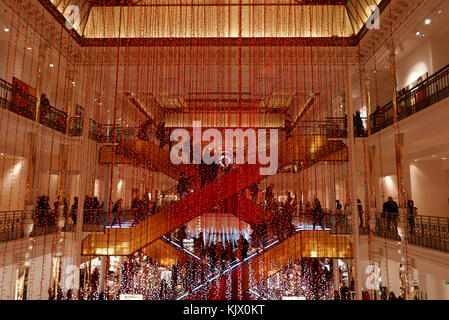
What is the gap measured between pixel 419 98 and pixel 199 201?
690 cm

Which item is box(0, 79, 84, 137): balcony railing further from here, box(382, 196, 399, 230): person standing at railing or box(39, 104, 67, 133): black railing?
box(382, 196, 399, 230): person standing at railing

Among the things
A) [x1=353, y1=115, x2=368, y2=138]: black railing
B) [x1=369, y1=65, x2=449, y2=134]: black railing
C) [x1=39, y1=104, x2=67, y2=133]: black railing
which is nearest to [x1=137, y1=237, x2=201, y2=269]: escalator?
[x1=39, y1=104, x2=67, y2=133]: black railing

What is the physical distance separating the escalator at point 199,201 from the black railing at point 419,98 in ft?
6.01

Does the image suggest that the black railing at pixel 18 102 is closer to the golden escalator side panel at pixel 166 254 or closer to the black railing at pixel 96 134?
the black railing at pixel 96 134

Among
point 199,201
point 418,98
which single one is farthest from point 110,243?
point 418,98

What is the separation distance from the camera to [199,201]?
907 centimetres

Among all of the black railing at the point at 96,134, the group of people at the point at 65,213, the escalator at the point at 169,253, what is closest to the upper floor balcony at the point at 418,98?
the escalator at the point at 169,253

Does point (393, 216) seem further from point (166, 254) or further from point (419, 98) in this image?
point (166, 254)

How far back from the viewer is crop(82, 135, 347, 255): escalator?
9.05 m

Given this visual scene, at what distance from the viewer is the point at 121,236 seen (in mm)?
8961

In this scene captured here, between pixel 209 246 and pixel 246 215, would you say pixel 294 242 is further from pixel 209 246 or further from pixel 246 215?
pixel 209 246
